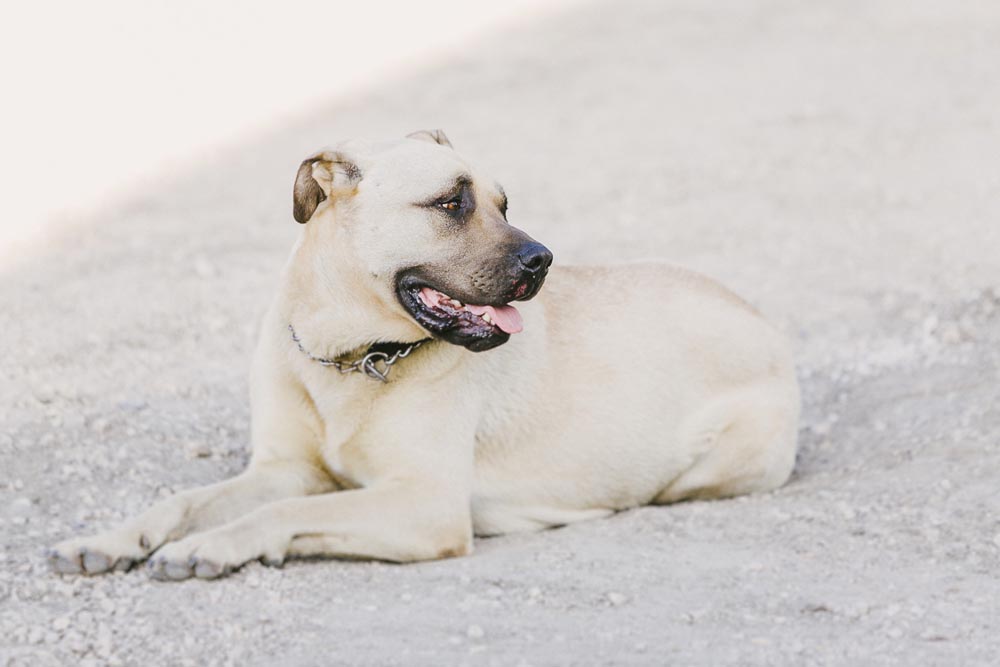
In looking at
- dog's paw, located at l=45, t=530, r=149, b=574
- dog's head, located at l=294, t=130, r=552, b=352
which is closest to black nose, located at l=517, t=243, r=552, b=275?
dog's head, located at l=294, t=130, r=552, b=352

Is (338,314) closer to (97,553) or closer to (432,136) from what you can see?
(432,136)

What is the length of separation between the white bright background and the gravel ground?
0.36 meters

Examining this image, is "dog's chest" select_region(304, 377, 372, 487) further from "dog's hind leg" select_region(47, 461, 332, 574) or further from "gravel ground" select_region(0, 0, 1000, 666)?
"gravel ground" select_region(0, 0, 1000, 666)

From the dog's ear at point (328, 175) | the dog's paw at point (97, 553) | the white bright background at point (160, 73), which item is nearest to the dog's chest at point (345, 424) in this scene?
the dog's ear at point (328, 175)

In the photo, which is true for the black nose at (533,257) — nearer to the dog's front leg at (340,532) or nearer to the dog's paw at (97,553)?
the dog's front leg at (340,532)

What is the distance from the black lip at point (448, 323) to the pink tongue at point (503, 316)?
3cm

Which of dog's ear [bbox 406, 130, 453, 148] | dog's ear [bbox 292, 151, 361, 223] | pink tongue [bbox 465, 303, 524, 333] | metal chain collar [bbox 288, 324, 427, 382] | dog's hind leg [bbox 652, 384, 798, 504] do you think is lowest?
dog's hind leg [bbox 652, 384, 798, 504]

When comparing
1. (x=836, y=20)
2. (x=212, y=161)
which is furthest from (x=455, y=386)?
(x=836, y=20)

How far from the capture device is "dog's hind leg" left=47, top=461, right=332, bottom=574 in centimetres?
444

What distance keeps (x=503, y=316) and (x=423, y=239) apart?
406 millimetres

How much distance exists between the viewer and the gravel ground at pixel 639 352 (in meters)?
4.19

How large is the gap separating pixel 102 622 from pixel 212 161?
8.05 meters

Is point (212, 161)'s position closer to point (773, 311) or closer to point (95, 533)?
point (773, 311)

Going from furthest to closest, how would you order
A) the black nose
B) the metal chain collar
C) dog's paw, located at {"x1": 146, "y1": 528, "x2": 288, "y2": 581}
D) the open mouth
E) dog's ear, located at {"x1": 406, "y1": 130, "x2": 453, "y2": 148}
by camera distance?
dog's ear, located at {"x1": 406, "y1": 130, "x2": 453, "y2": 148}
the metal chain collar
the open mouth
the black nose
dog's paw, located at {"x1": 146, "y1": 528, "x2": 288, "y2": 581}
